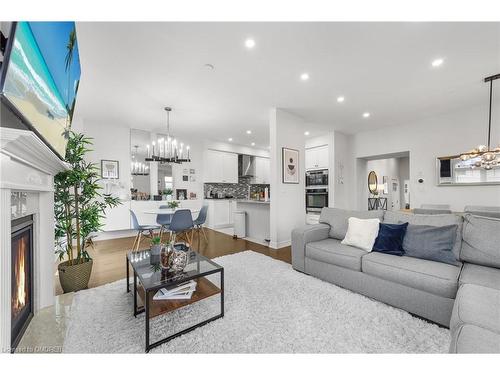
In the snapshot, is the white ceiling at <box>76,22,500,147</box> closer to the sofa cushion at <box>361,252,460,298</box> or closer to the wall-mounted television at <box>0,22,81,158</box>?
the wall-mounted television at <box>0,22,81,158</box>

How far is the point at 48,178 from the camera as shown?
1.91 meters

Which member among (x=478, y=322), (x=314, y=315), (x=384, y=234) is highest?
(x=384, y=234)

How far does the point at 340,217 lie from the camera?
2.75 metres

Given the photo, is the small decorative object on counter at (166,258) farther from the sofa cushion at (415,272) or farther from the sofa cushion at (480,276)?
the sofa cushion at (480,276)

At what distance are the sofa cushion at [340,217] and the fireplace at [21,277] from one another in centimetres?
296

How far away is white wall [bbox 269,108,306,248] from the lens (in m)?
3.90

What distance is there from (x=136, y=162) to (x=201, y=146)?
1.85 metres

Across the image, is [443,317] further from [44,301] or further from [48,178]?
[48,178]

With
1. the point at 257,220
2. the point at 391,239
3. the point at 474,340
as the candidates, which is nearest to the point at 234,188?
the point at 257,220

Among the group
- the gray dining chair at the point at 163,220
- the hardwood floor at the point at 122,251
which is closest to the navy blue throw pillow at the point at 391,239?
the hardwood floor at the point at 122,251

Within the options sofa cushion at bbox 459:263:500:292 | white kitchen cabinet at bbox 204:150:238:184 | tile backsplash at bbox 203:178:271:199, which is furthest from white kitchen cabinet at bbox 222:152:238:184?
sofa cushion at bbox 459:263:500:292

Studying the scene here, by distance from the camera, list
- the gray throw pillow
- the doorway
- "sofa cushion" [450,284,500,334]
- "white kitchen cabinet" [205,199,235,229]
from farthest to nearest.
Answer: the doorway < "white kitchen cabinet" [205,199,235,229] < the gray throw pillow < "sofa cushion" [450,284,500,334]

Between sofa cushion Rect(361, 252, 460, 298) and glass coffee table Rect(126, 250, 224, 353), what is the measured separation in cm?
143
